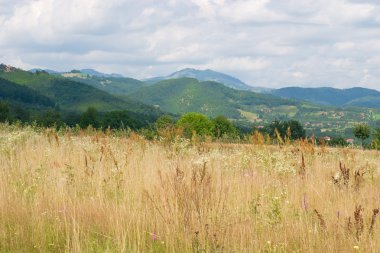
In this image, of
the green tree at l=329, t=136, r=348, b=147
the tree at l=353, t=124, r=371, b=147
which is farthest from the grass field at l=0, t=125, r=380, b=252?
the tree at l=353, t=124, r=371, b=147

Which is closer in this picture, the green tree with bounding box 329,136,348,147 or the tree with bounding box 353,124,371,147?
the green tree with bounding box 329,136,348,147

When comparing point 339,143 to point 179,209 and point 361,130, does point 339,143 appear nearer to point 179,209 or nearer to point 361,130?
point 179,209

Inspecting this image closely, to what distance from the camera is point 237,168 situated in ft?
28.9

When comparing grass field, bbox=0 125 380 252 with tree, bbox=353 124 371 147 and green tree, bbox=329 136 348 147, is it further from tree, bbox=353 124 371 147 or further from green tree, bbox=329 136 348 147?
tree, bbox=353 124 371 147

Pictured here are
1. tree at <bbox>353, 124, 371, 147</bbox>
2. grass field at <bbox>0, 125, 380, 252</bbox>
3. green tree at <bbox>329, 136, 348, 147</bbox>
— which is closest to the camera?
grass field at <bbox>0, 125, 380, 252</bbox>

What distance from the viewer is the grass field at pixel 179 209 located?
4781 mm

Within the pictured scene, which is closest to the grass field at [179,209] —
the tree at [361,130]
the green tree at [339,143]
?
the green tree at [339,143]

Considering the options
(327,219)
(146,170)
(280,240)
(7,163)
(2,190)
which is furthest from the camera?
(7,163)

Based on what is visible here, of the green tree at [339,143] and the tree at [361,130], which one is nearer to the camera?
the green tree at [339,143]

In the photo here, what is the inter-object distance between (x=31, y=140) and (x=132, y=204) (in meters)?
6.30

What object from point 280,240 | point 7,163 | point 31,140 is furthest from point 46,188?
point 31,140

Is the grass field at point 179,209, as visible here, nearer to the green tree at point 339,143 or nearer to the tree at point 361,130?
the green tree at point 339,143

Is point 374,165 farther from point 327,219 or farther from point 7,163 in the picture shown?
point 7,163

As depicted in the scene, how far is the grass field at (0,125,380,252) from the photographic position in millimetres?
4781
